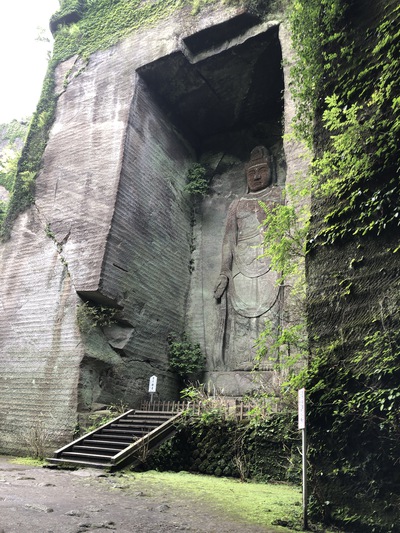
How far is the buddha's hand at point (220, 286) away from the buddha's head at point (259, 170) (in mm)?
2712

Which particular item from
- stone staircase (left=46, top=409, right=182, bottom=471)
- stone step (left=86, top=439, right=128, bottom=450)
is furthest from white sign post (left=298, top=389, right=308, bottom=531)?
stone step (left=86, top=439, right=128, bottom=450)

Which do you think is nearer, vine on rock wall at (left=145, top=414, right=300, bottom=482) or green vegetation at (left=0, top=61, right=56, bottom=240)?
vine on rock wall at (left=145, top=414, right=300, bottom=482)

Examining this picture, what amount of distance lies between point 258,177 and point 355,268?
8977 millimetres

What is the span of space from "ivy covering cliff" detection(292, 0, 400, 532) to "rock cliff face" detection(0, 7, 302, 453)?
14.4 ft

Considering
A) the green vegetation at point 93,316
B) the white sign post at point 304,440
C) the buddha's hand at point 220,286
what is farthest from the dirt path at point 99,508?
the buddha's hand at point 220,286

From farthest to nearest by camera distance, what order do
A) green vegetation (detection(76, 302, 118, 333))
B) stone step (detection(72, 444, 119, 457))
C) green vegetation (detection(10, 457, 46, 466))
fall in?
1. green vegetation (detection(76, 302, 118, 333))
2. green vegetation (detection(10, 457, 46, 466))
3. stone step (detection(72, 444, 119, 457))

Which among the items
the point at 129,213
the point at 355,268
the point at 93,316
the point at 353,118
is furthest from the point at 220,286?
the point at 353,118

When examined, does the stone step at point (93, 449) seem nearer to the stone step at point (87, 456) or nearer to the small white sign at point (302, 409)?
the stone step at point (87, 456)

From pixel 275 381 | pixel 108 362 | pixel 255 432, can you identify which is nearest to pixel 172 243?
pixel 108 362

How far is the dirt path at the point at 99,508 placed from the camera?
3.31 meters

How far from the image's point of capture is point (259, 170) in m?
12.6

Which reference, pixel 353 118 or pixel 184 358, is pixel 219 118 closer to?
pixel 184 358

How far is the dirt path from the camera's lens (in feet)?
10.9

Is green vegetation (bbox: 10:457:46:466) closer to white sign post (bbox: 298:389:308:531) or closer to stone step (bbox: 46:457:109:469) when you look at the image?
stone step (bbox: 46:457:109:469)
